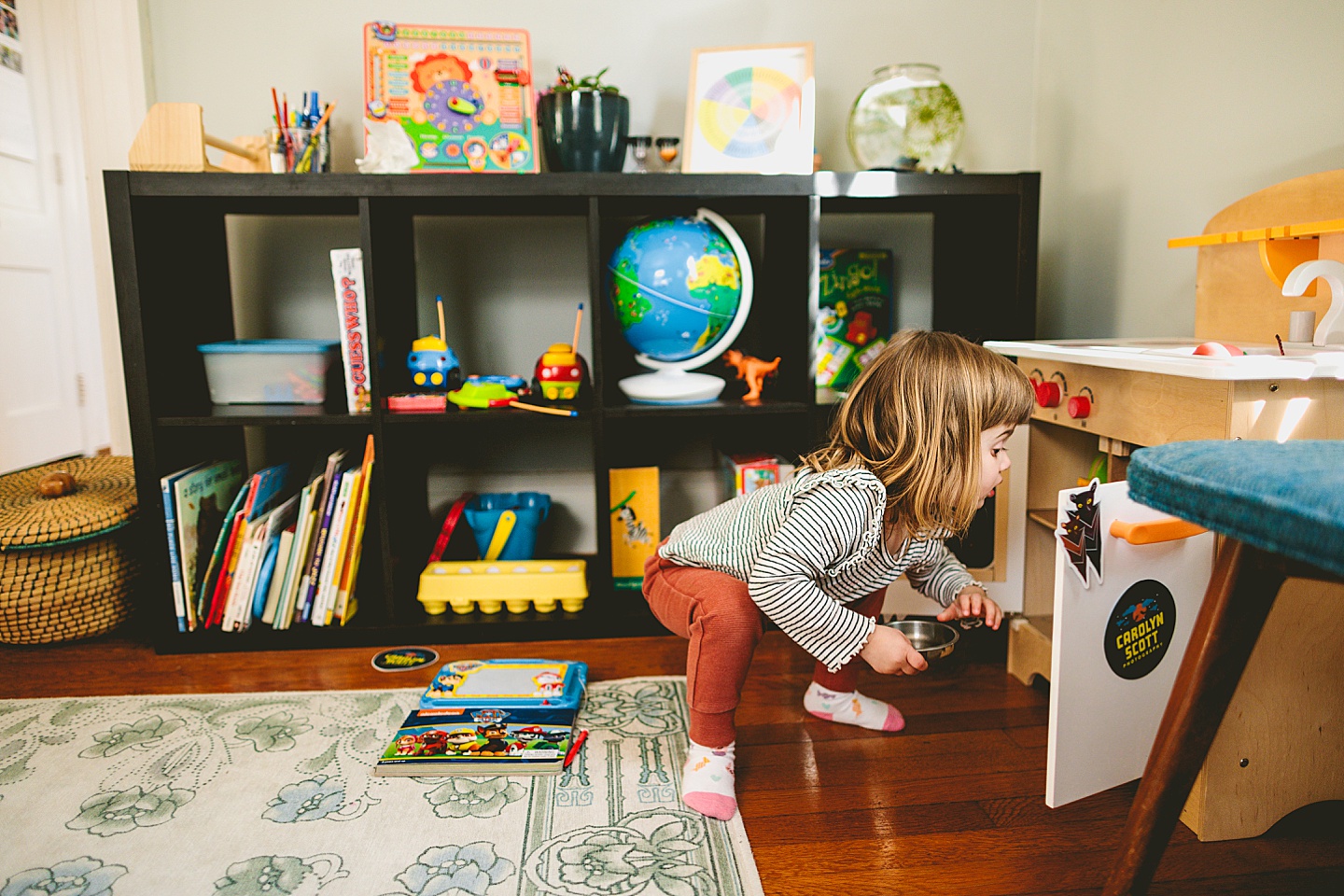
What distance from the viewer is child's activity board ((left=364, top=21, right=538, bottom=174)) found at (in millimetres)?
1612

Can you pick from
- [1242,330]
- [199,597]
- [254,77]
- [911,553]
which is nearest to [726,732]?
[911,553]

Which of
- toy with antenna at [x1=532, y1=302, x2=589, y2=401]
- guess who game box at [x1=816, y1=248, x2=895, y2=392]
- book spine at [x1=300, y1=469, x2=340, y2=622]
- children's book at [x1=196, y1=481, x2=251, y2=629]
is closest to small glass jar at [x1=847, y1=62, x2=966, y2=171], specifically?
guess who game box at [x1=816, y1=248, x2=895, y2=392]

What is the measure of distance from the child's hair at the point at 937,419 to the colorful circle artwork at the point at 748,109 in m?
0.74

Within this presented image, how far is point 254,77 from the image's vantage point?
1847 millimetres

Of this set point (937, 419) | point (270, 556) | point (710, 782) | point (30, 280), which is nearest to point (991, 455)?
point (937, 419)

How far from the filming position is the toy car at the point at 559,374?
168 centimetres

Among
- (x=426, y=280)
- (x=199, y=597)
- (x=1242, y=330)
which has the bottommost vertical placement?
(x=199, y=597)

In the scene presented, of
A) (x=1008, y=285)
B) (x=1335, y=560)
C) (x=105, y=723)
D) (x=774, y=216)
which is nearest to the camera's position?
(x=1335, y=560)

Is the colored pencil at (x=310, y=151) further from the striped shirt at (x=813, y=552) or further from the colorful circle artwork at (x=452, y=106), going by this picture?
the striped shirt at (x=813, y=552)

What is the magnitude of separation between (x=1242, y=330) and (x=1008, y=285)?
45 cm

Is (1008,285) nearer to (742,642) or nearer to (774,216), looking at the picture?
(774,216)

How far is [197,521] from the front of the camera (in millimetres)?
1640

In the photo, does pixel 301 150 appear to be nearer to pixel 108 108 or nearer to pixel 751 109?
pixel 108 108

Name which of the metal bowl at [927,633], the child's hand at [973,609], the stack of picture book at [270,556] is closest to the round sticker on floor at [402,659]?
the stack of picture book at [270,556]
